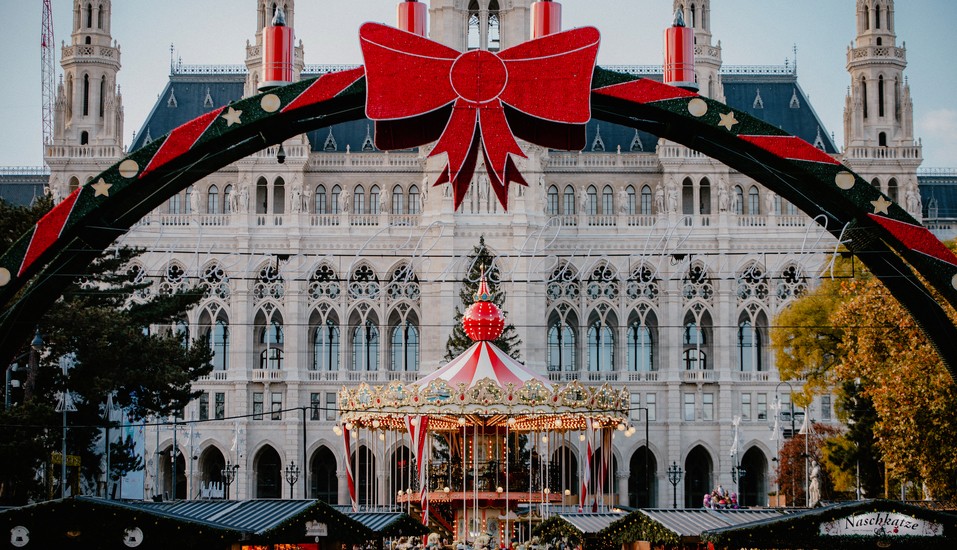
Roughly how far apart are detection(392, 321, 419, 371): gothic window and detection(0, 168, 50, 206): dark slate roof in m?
24.2

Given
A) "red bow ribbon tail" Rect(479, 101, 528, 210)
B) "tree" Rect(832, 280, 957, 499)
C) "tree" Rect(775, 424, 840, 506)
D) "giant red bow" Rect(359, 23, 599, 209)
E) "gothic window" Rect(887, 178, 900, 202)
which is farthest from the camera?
"gothic window" Rect(887, 178, 900, 202)

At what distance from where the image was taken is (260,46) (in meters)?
64.1

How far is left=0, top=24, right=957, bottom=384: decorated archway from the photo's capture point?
2167 centimetres

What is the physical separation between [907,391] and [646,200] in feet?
106

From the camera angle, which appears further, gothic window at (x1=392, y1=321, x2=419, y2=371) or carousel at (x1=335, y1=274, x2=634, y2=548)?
gothic window at (x1=392, y1=321, x2=419, y2=371)

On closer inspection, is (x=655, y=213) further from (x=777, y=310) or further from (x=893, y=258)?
(x=893, y=258)

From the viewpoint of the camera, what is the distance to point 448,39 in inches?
2393

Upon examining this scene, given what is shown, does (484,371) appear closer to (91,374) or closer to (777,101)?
(91,374)

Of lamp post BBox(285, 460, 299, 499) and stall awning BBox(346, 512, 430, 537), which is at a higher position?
stall awning BBox(346, 512, 430, 537)

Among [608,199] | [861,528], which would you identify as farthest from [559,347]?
[861,528]

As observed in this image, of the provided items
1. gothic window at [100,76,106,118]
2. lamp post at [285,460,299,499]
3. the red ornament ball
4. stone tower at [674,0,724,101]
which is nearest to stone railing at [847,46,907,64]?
stone tower at [674,0,724,101]

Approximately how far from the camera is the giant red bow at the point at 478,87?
2212 cm

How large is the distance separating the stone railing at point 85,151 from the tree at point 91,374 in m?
21.4

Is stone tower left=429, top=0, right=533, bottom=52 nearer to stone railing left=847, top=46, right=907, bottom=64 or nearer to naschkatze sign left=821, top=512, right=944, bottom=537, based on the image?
stone railing left=847, top=46, right=907, bottom=64
